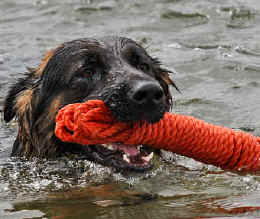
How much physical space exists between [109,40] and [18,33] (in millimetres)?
5559

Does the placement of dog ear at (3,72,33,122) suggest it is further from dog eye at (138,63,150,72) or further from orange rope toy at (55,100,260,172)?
orange rope toy at (55,100,260,172)

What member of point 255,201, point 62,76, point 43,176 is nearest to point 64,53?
point 62,76

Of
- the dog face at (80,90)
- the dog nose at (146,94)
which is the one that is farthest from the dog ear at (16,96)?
the dog nose at (146,94)

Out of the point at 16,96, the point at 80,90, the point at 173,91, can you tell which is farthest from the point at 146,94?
the point at 173,91

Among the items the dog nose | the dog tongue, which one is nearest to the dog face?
the dog tongue

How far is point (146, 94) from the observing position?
16.2ft

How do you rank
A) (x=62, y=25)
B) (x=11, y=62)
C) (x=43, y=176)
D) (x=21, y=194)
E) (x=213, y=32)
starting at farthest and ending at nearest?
1. (x=62, y=25)
2. (x=213, y=32)
3. (x=11, y=62)
4. (x=43, y=176)
5. (x=21, y=194)

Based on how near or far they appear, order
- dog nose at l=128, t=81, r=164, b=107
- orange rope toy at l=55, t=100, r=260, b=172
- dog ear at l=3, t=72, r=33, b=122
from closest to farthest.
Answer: dog nose at l=128, t=81, r=164, b=107 → orange rope toy at l=55, t=100, r=260, b=172 → dog ear at l=3, t=72, r=33, b=122

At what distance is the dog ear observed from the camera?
645 cm

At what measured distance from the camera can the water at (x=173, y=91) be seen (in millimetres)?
4992

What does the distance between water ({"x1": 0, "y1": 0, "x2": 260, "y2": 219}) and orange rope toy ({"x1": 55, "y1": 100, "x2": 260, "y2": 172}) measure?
0.21m

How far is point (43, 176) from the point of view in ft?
19.7

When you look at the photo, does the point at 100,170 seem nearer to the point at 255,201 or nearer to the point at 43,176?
the point at 43,176

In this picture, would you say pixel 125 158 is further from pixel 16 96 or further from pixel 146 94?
pixel 16 96
